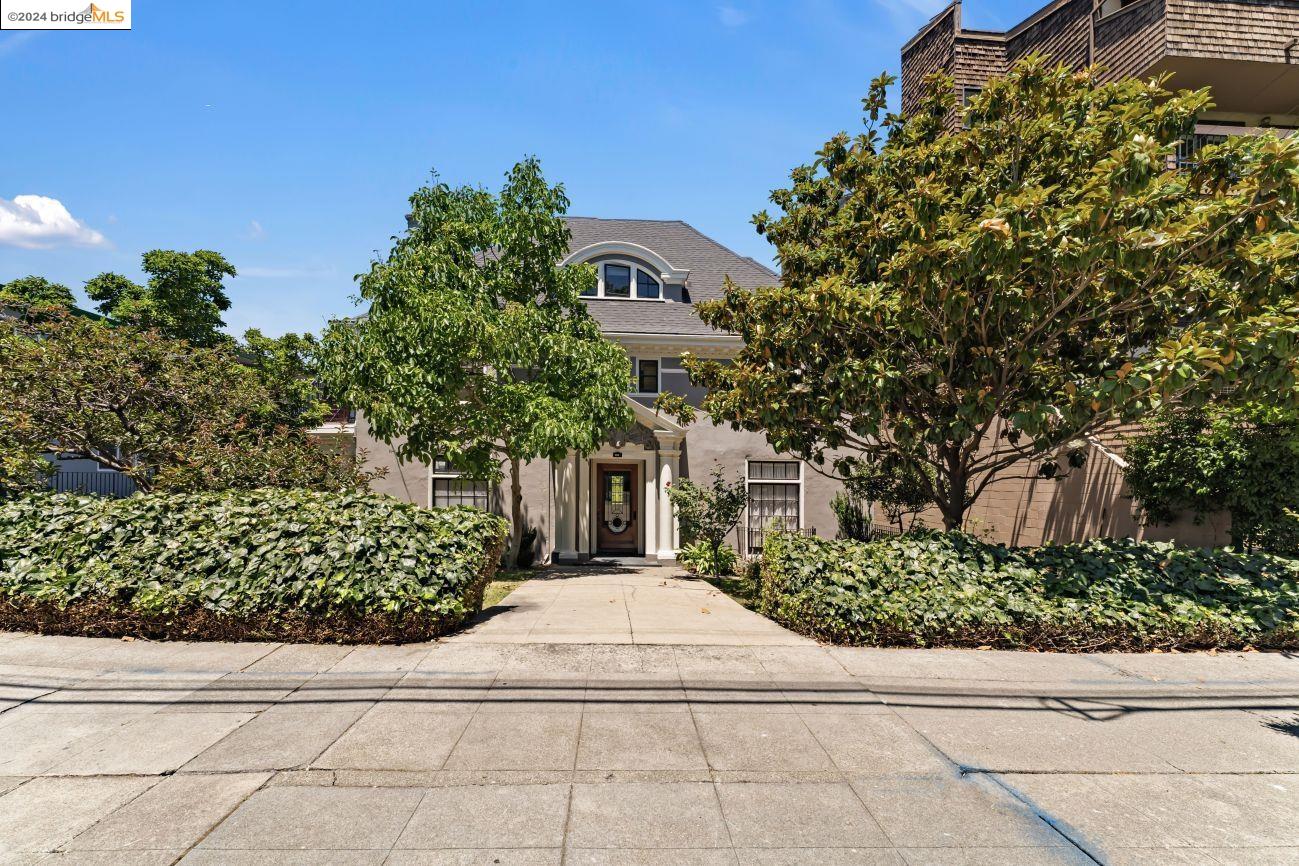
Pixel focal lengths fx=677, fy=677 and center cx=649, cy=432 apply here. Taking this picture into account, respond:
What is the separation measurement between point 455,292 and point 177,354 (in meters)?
4.62

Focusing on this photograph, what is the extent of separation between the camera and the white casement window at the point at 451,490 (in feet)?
52.3

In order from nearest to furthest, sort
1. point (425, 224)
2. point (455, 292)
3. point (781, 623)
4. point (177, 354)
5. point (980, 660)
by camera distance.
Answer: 1. point (980, 660)
2. point (781, 623)
3. point (177, 354)
4. point (455, 292)
5. point (425, 224)

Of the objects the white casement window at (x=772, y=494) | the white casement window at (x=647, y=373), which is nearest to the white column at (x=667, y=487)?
the white casement window at (x=772, y=494)

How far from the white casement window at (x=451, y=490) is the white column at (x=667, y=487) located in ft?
13.8

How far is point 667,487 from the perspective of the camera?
1611 cm

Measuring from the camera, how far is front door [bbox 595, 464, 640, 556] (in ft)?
56.5

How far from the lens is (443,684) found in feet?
19.9

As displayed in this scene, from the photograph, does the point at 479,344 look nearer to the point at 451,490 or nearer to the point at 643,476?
the point at 451,490

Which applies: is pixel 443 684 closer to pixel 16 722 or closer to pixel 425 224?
pixel 16 722

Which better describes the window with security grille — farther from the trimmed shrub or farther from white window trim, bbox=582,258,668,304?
white window trim, bbox=582,258,668,304

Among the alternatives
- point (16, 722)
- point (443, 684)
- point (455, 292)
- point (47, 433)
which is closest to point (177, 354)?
point (47, 433)

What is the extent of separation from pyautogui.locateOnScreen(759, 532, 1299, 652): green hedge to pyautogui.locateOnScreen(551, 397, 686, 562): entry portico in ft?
25.4

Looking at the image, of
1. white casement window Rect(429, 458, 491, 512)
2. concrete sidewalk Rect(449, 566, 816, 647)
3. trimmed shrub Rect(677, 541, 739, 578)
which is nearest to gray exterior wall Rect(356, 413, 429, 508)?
white casement window Rect(429, 458, 491, 512)

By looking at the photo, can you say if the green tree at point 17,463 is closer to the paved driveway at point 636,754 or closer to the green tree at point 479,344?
the paved driveway at point 636,754
